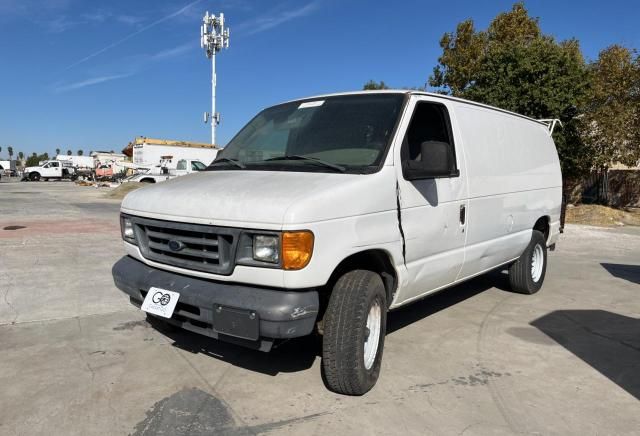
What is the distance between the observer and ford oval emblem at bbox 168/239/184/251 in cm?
336

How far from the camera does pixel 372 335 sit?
11.7 feet

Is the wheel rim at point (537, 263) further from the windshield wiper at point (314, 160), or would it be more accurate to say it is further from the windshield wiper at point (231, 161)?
the windshield wiper at point (231, 161)

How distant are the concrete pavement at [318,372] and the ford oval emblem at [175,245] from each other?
0.98m

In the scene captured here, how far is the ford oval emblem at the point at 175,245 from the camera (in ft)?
11.0

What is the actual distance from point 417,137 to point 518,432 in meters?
2.30

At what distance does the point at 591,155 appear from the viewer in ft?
56.3

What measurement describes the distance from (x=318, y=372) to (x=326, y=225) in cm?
135

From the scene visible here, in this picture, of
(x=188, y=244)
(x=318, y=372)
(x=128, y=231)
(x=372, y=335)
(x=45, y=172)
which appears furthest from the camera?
(x=45, y=172)

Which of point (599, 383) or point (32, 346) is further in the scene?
point (32, 346)

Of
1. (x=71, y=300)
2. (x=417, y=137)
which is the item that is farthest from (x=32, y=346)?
(x=417, y=137)

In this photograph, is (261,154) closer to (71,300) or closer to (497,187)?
(497,187)

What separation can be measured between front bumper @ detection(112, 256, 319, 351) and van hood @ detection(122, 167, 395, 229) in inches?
15.8

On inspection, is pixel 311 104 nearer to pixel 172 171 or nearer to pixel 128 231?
pixel 128 231

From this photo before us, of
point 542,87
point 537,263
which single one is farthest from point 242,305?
point 542,87
